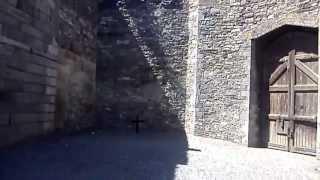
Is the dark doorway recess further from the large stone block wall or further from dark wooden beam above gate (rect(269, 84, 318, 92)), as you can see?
the large stone block wall

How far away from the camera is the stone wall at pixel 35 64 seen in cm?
603

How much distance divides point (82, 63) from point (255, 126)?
4.57 meters

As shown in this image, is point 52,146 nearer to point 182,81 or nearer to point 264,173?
point 264,173

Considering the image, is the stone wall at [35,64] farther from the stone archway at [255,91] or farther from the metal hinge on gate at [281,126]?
the metal hinge on gate at [281,126]

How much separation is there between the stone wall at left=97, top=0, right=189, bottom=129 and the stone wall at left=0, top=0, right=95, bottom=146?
5.91 feet

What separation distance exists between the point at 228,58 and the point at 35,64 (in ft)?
15.4

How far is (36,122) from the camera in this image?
7152 mm

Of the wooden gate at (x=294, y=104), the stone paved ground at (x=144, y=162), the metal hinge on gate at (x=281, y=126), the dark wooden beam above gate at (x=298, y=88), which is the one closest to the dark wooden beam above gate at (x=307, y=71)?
the wooden gate at (x=294, y=104)

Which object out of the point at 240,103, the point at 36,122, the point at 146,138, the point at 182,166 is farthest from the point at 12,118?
the point at 240,103

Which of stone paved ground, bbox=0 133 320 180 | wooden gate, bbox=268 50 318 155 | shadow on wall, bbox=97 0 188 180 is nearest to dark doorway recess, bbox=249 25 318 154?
wooden gate, bbox=268 50 318 155

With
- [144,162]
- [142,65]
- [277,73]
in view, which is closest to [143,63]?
[142,65]

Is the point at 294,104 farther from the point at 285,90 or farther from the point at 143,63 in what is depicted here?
the point at 143,63

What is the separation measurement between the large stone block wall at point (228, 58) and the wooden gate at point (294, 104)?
2.12 ft

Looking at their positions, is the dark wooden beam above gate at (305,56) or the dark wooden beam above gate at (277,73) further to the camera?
the dark wooden beam above gate at (277,73)
